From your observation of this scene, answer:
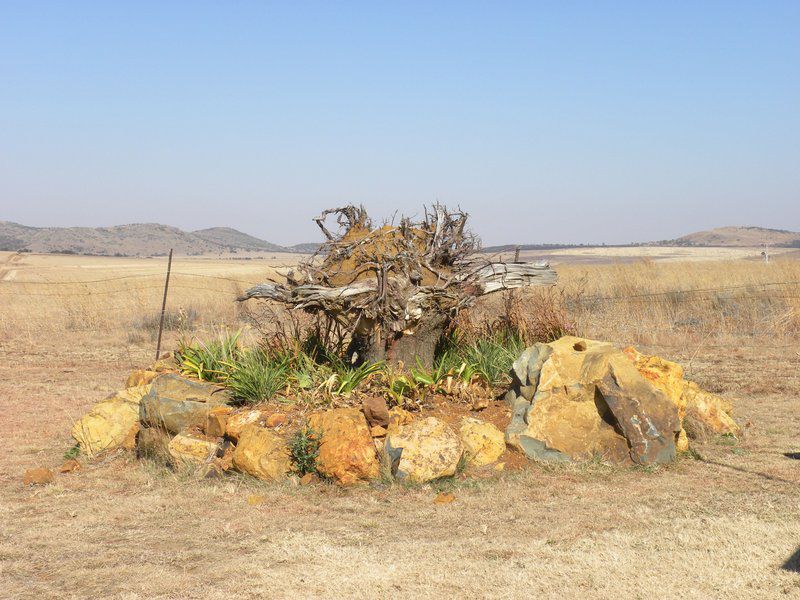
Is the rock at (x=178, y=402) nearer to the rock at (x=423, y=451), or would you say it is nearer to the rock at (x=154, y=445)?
the rock at (x=154, y=445)

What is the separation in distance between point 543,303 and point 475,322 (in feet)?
3.41

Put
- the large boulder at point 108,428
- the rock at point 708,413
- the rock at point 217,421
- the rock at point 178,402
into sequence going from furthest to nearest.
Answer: the rock at point 708,413 < the large boulder at point 108,428 < the rock at point 178,402 < the rock at point 217,421

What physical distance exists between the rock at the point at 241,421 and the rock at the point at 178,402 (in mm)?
515

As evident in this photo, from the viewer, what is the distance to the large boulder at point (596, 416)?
743 centimetres

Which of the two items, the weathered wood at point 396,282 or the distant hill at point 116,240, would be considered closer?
the weathered wood at point 396,282

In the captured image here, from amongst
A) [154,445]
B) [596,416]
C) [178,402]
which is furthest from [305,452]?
[596,416]

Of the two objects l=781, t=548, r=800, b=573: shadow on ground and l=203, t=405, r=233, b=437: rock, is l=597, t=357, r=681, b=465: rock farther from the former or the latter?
l=203, t=405, r=233, b=437: rock

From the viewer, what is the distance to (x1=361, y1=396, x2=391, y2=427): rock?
24.3ft

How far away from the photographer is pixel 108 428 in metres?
8.52

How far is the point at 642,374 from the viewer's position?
8.38 meters

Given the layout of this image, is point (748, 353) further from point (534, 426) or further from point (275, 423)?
point (275, 423)

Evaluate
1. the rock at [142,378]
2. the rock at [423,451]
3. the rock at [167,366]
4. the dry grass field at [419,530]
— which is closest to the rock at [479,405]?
the rock at [423,451]

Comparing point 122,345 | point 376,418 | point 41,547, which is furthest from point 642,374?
point 122,345

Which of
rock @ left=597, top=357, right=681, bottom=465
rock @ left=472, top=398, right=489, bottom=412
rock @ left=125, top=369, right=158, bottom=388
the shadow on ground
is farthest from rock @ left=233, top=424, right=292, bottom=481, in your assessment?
the shadow on ground
